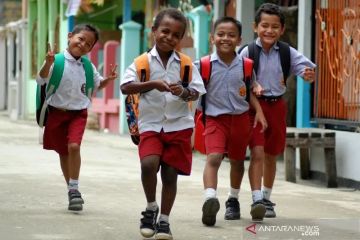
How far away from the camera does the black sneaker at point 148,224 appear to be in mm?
6773

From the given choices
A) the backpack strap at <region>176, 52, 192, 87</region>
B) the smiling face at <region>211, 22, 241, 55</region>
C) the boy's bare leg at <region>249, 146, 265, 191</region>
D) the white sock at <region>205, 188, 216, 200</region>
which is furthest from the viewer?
the boy's bare leg at <region>249, 146, 265, 191</region>

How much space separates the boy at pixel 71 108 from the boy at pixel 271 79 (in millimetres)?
1279

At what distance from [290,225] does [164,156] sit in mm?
1379

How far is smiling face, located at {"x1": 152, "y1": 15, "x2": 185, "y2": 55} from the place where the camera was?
688cm

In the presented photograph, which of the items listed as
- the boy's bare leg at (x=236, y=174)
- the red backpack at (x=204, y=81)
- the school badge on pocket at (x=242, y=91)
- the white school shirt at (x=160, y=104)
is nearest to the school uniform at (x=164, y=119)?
the white school shirt at (x=160, y=104)

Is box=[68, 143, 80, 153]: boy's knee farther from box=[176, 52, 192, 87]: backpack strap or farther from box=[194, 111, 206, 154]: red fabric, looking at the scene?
box=[176, 52, 192, 87]: backpack strap

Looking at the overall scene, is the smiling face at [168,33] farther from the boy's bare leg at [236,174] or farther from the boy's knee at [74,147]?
the boy's knee at [74,147]

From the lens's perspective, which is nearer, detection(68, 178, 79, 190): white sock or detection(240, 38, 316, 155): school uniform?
detection(240, 38, 316, 155): school uniform

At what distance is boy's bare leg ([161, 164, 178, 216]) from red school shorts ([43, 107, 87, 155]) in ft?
5.84

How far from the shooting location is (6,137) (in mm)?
19234

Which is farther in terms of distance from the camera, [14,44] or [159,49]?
[14,44]

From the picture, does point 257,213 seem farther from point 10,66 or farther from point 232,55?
point 10,66

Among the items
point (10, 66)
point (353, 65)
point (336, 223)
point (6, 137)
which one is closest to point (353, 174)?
point (353, 65)

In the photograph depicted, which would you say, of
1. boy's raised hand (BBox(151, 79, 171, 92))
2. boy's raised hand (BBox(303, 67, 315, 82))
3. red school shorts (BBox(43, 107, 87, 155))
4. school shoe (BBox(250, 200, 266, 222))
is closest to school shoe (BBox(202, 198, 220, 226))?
school shoe (BBox(250, 200, 266, 222))
